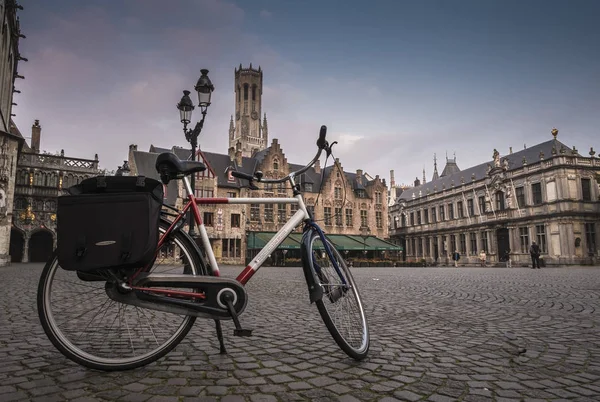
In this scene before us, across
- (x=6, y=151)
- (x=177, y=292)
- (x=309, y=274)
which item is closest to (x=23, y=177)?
(x=6, y=151)

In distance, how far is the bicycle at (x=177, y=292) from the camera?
2723 millimetres

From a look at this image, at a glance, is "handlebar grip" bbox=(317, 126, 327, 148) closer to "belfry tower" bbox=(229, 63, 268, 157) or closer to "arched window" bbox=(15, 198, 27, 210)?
"arched window" bbox=(15, 198, 27, 210)

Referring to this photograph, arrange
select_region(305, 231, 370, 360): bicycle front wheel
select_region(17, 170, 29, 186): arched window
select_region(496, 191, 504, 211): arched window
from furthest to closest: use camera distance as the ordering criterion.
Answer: select_region(496, 191, 504, 211): arched window < select_region(17, 170, 29, 186): arched window < select_region(305, 231, 370, 360): bicycle front wheel

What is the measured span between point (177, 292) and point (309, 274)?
3.21 feet

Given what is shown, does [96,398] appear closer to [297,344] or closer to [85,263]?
[85,263]

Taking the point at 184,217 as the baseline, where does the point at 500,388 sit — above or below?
below

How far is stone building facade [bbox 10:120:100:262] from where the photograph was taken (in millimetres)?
34281

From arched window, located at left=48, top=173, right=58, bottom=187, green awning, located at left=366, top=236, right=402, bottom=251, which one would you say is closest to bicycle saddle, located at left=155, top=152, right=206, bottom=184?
green awning, located at left=366, top=236, right=402, bottom=251

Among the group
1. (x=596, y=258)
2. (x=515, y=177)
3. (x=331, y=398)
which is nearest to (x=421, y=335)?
(x=331, y=398)

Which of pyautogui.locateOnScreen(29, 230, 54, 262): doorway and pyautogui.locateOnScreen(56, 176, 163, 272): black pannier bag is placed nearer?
pyautogui.locateOnScreen(56, 176, 163, 272): black pannier bag

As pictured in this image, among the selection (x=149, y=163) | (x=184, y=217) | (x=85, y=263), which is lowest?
(x=85, y=263)

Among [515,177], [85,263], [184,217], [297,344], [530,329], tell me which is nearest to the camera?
[85,263]

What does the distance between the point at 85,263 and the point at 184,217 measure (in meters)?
0.78

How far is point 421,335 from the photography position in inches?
156
